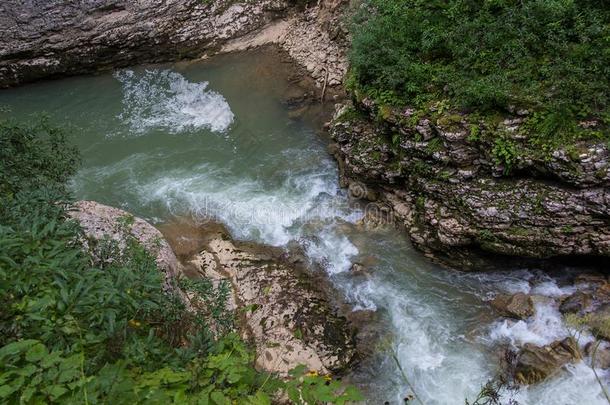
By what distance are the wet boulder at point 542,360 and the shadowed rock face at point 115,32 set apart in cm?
1247

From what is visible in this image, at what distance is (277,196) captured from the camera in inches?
373

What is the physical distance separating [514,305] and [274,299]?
3650 millimetres

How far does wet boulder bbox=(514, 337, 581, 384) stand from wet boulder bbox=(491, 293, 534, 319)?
59 centimetres

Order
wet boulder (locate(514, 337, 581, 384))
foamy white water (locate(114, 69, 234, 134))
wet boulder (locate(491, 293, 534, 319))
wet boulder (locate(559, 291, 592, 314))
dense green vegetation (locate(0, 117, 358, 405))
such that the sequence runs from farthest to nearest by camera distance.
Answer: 1. foamy white water (locate(114, 69, 234, 134))
2. wet boulder (locate(491, 293, 534, 319))
3. wet boulder (locate(559, 291, 592, 314))
4. wet boulder (locate(514, 337, 581, 384))
5. dense green vegetation (locate(0, 117, 358, 405))

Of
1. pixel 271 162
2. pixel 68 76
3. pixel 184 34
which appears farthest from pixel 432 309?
pixel 68 76

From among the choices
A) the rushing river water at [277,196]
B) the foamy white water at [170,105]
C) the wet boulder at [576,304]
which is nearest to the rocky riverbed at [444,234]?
the wet boulder at [576,304]

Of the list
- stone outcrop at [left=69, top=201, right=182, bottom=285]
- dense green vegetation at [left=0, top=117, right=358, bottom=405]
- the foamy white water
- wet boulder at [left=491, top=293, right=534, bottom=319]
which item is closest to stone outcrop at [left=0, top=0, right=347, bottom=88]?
the foamy white water

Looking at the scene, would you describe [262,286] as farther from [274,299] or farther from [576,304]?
[576,304]

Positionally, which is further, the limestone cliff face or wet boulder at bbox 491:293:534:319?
wet boulder at bbox 491:293:534:319

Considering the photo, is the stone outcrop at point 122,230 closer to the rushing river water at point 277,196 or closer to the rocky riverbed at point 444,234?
the rocky riverbed at point 444,234

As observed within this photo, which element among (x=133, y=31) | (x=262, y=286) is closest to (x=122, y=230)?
(x=262, y=286)

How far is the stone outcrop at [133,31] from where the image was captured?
1400 cm

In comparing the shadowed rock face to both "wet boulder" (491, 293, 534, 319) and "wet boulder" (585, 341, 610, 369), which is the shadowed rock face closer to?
"wet boulder" (491, 293, 534, 319)

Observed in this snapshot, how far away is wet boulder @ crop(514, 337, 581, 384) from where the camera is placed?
6.04 metres
